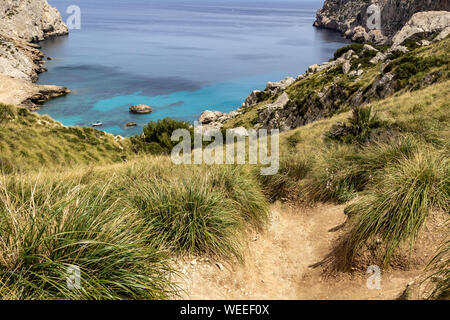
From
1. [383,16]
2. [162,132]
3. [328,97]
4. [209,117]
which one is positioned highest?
[383,16]

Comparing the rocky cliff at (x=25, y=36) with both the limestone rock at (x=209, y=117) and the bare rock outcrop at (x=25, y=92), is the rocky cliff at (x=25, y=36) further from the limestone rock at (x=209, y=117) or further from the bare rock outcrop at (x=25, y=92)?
the limestone rock at (x=209, y=117)

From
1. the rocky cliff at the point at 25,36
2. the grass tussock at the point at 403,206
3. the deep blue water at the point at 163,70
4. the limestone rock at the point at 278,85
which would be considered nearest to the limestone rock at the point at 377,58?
the limestone rock at the point at 278,85

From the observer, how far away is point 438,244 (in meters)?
4.69

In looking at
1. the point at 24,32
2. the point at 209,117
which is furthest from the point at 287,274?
the point at 24,32

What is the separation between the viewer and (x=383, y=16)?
141250 millimetres

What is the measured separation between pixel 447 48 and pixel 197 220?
37299 mm

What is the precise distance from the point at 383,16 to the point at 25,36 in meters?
158

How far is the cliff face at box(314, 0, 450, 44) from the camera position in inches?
4336

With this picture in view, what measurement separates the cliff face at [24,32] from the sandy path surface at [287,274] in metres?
98.5

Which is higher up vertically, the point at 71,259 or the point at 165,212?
the point at 71,259

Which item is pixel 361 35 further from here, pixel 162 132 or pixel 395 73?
pixel 162 132

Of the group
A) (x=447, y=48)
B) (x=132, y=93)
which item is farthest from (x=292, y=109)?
(x=132, y=93)

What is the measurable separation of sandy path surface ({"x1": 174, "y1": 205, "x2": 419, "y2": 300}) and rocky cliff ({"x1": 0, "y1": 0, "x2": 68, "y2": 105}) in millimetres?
77936

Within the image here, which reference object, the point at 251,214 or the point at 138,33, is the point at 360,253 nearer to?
the point at 251,214
